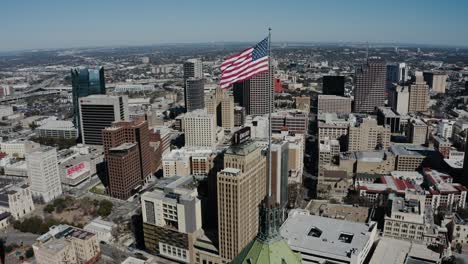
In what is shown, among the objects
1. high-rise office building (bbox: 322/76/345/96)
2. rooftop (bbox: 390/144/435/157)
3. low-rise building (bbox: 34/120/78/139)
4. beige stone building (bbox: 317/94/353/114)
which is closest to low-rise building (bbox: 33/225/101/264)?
rooftop (bbox: 390/144/435/157)

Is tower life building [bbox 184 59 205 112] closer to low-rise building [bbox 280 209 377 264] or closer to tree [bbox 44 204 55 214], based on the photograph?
tree [bbox 44 204 55 214]

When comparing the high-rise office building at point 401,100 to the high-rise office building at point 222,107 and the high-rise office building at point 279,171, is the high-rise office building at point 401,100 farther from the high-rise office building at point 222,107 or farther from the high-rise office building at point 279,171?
the high-rise office building at point 279,171

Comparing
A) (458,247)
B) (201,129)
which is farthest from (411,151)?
(201,129)

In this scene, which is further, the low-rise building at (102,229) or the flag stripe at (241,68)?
the low-rise building at (102,229)

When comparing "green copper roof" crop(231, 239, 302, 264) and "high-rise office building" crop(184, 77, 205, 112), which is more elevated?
"green copper roof" crop(231, 239, 302, 264)

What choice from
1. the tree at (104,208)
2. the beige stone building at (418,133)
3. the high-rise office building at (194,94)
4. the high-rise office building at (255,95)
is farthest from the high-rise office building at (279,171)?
the high-rise office building at (194,94)

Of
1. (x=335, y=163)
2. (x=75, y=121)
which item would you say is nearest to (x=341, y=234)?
(x=335, y=163)
